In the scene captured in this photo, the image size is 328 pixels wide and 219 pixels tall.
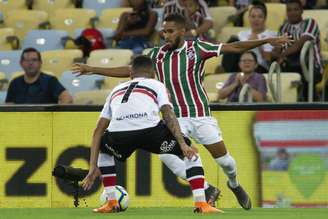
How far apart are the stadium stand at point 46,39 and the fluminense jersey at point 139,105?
679 centimetres

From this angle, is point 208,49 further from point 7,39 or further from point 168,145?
point 7,39

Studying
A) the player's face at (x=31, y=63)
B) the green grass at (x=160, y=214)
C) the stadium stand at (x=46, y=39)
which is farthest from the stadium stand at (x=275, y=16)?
the green grass at (x=160, y=214)

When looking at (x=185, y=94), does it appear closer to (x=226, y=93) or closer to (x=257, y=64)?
(x=226, y=93)

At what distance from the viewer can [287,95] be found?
1580 centimetres

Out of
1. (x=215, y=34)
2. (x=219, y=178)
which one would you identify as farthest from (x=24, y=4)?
(x=219, y=178)

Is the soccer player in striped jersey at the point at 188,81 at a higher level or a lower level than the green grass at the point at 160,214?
higher

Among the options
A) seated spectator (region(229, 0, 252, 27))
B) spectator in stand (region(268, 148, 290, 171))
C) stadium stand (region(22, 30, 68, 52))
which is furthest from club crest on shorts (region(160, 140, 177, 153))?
stadium stand (region(22, 30, 68, 52))

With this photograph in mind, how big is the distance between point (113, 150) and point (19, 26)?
7613 millimetres

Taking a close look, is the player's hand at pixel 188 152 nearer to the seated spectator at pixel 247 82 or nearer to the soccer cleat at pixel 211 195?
the soccer cleat at pixel 211 195

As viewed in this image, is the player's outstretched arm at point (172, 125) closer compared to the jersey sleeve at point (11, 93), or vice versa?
the player's outstretched arm at point (172, 125)

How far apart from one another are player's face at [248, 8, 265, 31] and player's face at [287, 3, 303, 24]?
0.35 m

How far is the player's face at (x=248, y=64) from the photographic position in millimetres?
15500

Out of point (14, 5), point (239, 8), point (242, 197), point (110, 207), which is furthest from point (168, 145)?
point (14, 5)

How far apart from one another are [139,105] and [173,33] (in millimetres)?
1440
